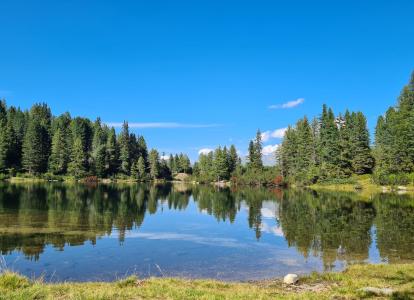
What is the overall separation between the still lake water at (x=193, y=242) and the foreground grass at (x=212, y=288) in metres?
3.38

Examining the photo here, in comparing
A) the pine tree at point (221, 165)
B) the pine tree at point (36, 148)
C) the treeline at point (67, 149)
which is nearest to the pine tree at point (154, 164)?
the treeline at point (67, 149)

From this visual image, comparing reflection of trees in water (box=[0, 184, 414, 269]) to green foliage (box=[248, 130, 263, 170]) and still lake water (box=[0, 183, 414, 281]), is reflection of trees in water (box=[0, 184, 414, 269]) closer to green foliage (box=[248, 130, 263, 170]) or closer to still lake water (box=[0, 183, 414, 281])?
still lake water (box=[0, 183, 414, 281])

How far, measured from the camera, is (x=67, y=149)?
124188 mm

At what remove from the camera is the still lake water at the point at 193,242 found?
18.8 meters

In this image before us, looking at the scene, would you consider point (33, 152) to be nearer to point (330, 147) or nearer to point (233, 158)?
point (233, 158)

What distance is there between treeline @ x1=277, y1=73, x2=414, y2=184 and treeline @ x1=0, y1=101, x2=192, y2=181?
2128 inches

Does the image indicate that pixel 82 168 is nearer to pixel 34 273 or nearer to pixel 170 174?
pixel 170 174

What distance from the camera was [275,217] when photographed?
4006cm

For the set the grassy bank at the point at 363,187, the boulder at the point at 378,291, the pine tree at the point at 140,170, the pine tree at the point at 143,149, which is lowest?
the boulder at the point at 378,291

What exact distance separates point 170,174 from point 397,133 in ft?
344

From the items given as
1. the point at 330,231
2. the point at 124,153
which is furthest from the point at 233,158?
the point at 330,231

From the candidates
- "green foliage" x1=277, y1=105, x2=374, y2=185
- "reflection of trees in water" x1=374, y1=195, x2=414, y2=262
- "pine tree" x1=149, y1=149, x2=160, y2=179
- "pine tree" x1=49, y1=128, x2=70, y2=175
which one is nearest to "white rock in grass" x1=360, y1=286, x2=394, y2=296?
"reflection of trees in water" x1=374, y1=195, x2=414, y2=262

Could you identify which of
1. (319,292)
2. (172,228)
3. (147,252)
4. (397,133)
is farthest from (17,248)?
(397,133)

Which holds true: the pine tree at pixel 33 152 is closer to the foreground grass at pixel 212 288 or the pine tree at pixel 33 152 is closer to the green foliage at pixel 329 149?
the green foliage at pixel 329 149
